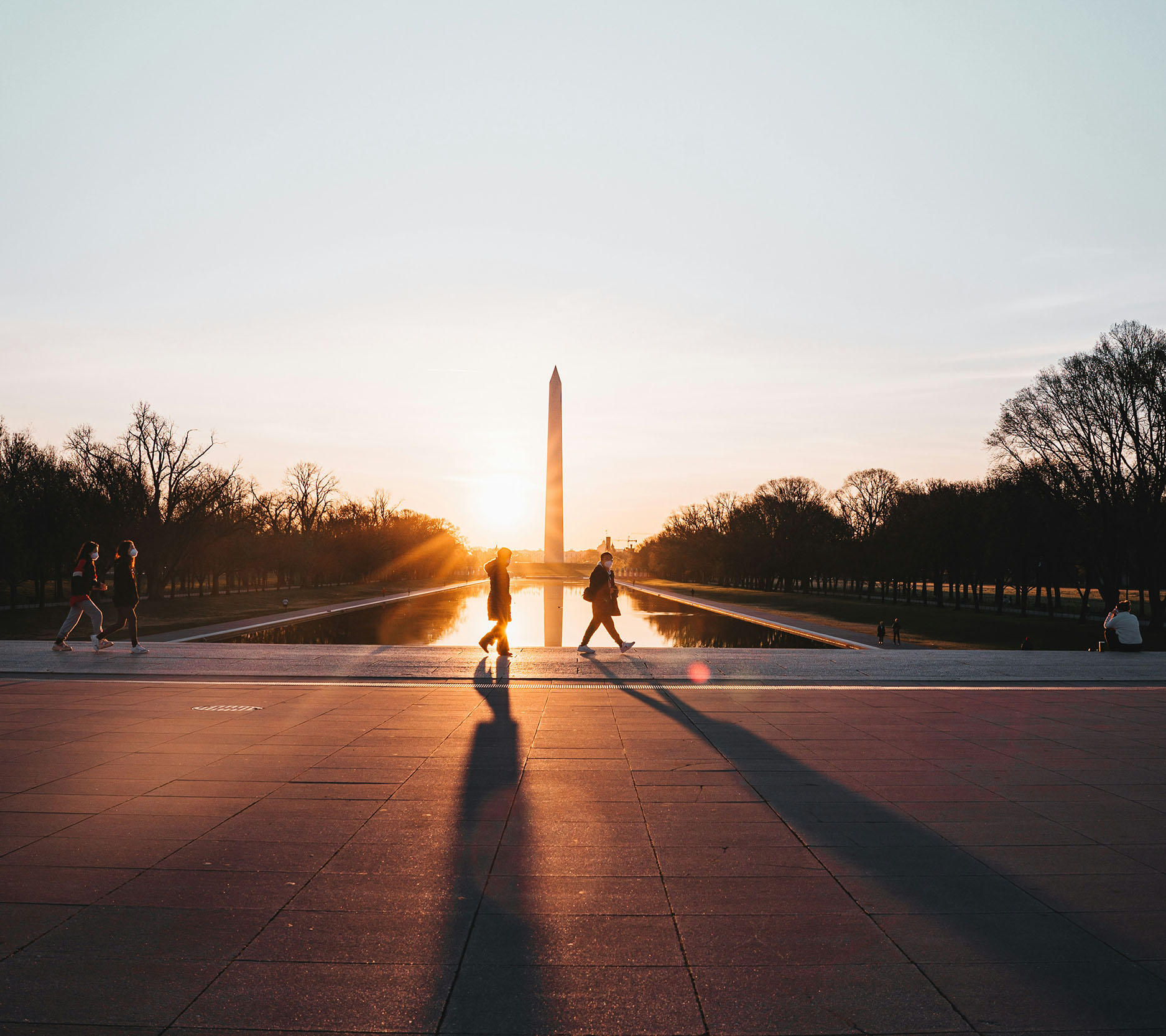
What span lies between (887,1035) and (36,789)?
19.1ft

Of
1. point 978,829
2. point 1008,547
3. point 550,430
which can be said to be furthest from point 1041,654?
point 550,430

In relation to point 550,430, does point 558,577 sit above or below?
below

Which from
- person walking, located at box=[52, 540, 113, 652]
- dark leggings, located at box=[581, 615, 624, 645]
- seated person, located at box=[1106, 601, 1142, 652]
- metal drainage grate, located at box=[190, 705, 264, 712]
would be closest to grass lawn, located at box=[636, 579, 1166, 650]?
seated person, located at box=[1106, 601, 1142, 652]

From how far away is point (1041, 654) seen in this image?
15141mm

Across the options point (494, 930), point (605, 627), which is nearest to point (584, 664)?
point (605, 627)

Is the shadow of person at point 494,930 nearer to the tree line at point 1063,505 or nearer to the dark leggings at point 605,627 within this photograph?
the dark leggings at point 605,627

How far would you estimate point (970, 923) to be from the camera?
3857 mm

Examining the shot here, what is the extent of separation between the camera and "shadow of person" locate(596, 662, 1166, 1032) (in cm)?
312

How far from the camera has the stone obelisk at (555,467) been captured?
276 feet

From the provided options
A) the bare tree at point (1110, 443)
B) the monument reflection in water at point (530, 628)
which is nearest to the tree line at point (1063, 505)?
the bare tree at point (1110, 443)

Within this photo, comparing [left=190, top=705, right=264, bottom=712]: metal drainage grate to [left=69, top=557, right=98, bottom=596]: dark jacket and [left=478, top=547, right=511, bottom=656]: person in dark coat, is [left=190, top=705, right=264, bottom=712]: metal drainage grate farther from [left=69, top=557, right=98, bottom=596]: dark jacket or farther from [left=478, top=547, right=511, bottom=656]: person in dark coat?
[left=69, top=557, right=98, bottom=596]: dark jacket

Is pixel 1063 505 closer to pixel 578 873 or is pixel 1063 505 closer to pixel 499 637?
pixel 499 637

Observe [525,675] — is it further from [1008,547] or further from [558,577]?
[558,577]

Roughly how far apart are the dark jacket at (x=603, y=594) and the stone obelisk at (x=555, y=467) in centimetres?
7064
